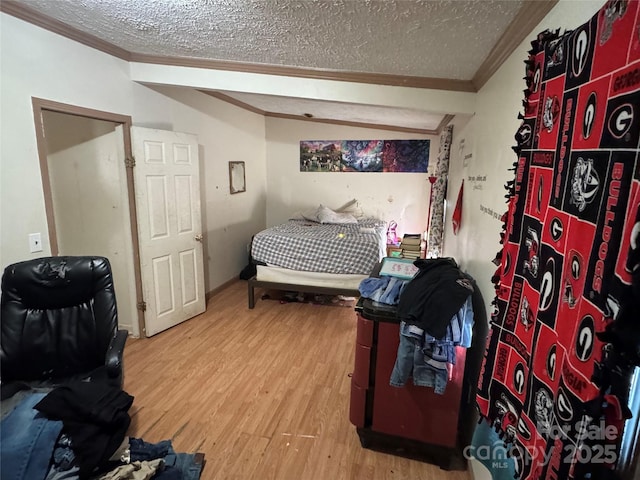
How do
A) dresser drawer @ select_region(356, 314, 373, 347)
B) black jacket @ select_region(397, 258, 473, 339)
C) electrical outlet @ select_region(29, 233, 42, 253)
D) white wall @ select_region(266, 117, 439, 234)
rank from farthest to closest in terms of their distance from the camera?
white wall @ select_region(266, 117, 439, 234) → electrical outlet @ select_region(29, 233, 42, 253) → dresser drawer @ select_region(356, 314, 373, 347) → black jacket @ select_region(397, 258, 473, 339)

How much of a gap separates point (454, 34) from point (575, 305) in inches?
58.5

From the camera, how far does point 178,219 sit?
3.33 m

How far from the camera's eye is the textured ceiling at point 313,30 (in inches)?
59.4

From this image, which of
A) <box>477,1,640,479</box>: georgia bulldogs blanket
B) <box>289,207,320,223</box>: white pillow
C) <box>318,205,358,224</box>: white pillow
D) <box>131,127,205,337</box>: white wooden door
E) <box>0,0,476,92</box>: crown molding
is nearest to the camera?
<box>477,1,640,479</box>: georgia bulldogs blanket

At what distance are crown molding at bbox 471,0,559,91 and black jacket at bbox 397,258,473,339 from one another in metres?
1.13

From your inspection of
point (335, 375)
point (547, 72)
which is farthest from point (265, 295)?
point (547, 72)

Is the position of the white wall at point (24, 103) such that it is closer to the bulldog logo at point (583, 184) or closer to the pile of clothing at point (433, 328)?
the pile of clothing at point (433, 328)

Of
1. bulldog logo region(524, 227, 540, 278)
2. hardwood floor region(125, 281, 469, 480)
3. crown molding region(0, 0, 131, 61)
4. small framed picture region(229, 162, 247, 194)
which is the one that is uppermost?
crown molding region(0, 0, 131, 61)

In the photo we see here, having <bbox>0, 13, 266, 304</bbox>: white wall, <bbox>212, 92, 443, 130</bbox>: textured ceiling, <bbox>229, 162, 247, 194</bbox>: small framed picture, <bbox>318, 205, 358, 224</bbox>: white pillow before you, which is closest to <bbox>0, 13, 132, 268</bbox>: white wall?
<bbox>0, 13, 266, 304</bbox>: white wall

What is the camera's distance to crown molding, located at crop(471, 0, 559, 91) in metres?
1.24

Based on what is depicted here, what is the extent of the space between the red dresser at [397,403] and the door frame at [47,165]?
2145 mm

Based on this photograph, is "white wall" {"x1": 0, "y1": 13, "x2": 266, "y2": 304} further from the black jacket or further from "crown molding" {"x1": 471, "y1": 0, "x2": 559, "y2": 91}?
"crown molding" {"x1": 471, "y1": 0, "x2": 559, "y2": 91}

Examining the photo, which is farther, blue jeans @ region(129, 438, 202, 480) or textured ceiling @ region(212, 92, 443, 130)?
→ textured ceiling @ region(212, 92, 443, 130)

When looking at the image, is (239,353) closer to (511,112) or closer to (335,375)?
(335,375)
